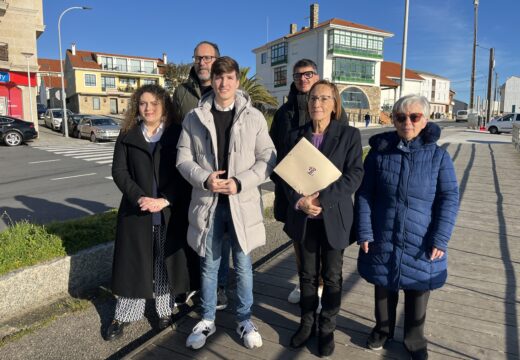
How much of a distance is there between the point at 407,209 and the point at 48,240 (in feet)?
10.7

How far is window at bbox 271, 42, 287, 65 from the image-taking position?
56800 millimetres

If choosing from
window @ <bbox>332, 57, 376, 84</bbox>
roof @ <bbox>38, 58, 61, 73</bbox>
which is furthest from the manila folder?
roof @ <bbox>38, 58, 61, 73</bbox>

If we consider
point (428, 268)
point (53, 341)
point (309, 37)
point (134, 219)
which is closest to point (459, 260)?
point (428, 268)

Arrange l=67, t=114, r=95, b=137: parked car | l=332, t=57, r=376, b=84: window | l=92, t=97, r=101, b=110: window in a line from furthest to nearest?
1. l=92, t=97, r=101, b=110: window
2. l=332, t=57, r=376, b=84: window
3. l=67, t=114, r=95, b=137: parked car

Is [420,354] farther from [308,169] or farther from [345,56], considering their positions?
[345,56]

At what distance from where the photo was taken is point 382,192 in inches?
106

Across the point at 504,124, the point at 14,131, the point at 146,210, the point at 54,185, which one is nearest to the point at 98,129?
the point at 14,131

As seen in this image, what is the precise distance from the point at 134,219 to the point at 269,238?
283cm

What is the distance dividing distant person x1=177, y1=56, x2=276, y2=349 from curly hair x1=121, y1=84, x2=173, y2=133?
0.41m

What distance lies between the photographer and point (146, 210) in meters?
3.00

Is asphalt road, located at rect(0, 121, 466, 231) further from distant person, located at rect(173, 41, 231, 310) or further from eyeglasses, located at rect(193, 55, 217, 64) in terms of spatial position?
eyeglasses, located at rect(193, 55, 217, 64)

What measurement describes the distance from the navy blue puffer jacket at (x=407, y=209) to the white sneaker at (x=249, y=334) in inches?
38.5

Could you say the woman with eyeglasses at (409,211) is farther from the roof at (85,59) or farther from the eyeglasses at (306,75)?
the roof at (85,59)

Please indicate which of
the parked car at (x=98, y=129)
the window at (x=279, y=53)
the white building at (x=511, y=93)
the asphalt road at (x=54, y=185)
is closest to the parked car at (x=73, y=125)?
the parked car at (x=98, y=129)
